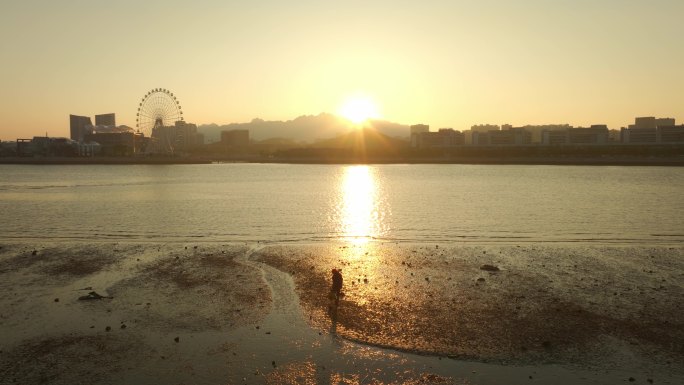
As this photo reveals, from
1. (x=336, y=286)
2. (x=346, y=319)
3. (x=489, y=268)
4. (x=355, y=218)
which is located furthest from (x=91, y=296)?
(x=355, y=218)

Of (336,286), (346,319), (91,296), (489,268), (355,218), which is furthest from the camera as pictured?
(355,218)

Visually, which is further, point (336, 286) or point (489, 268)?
point (489, 268)

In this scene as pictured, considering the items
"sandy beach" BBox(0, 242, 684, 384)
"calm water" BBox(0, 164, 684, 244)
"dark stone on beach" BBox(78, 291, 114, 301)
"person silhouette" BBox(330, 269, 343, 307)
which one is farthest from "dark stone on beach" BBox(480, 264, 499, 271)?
"dark stone on beach" BBox(78, 291, 114, 301)

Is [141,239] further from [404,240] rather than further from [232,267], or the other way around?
[404,240]

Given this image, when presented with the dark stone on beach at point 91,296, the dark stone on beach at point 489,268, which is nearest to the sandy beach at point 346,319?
the dark stone on beach at point 489,268

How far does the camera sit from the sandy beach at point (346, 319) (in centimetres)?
1229

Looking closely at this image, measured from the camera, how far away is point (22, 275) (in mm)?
21625

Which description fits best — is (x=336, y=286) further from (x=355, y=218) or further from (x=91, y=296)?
(x=355, y=218)

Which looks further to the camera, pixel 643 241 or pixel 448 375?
pixel 643 241

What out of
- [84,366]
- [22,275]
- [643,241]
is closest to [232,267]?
[22,275]

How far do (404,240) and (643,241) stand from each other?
14936mm

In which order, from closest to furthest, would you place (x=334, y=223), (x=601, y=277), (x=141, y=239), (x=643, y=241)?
(x=601, y=277) < (x=643, y=241) < (x=141, y=239) < (x=334, y=223)

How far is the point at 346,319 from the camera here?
52.2ft

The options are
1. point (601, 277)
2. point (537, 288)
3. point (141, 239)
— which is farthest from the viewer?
point (141, 239)
